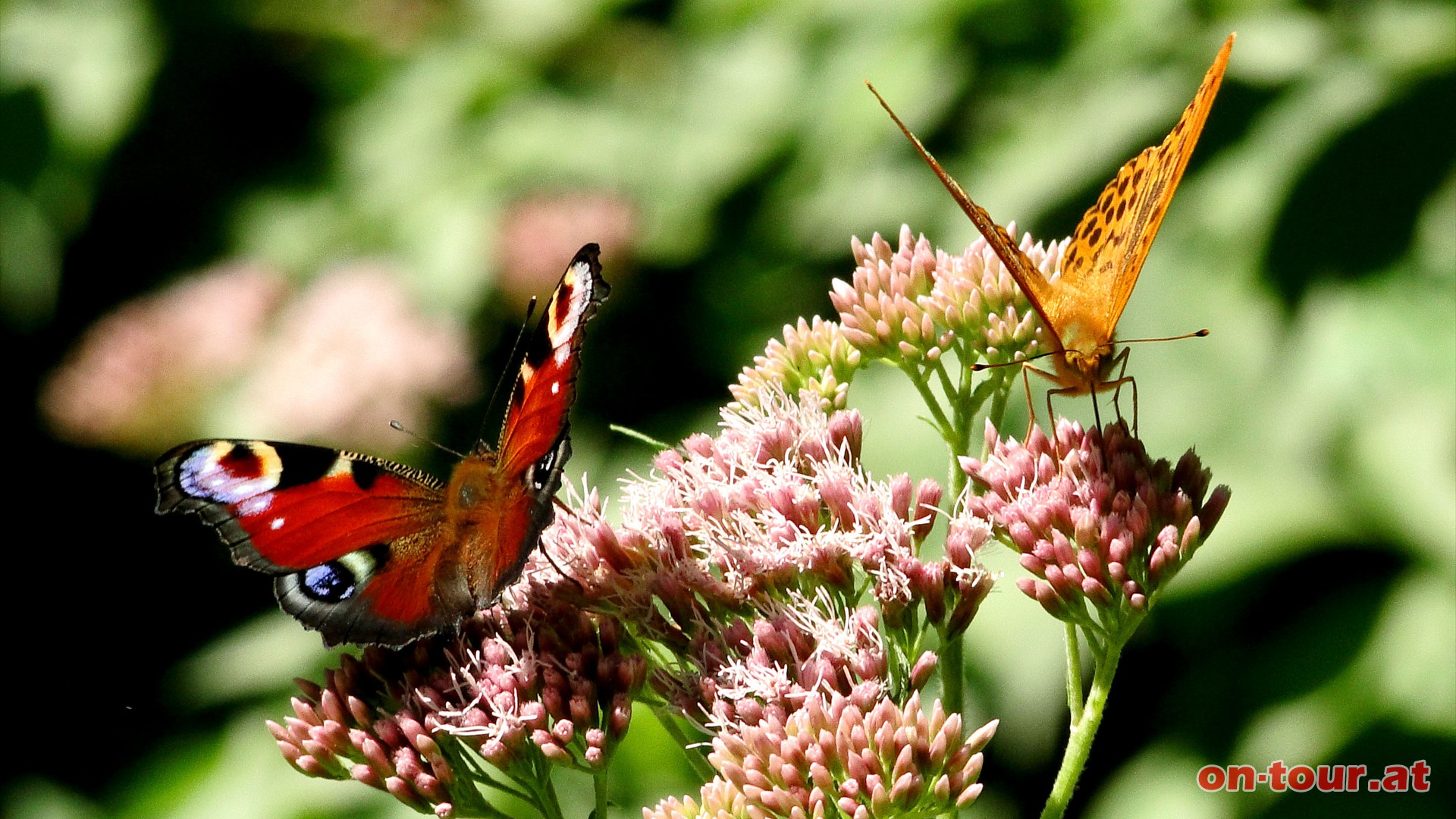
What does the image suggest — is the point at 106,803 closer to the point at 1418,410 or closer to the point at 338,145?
the point at 338,145

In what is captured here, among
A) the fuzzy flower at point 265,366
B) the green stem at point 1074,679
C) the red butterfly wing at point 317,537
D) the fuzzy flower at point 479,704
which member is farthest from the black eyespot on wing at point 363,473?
the fuzzy flower at point 265,366

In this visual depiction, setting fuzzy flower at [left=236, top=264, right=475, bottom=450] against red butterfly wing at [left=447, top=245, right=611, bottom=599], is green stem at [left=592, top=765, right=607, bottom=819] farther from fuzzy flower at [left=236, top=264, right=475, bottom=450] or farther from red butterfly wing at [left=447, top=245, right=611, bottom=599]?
fuzzy flower at [left=236, top=264, right=475, bottom=450]

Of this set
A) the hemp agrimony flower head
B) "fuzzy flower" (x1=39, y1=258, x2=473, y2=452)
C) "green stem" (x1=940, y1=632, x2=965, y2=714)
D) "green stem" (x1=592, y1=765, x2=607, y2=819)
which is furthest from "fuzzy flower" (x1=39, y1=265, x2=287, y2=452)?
"green stem" (x1=940, y1=632, x2=965, y2=714)

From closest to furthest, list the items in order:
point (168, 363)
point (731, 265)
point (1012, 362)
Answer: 1. point (1012, 362)
2. point (731, 265)
3. point (168, 363)

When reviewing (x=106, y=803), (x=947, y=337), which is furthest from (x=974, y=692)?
(x=106, y=803)

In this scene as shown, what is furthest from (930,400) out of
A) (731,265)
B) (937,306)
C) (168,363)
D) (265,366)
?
(168,363)

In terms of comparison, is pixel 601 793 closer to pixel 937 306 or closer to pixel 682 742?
pixel 682 742

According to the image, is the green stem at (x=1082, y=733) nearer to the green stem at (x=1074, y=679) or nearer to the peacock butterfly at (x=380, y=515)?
the green stem at (x=1074, y=679)
